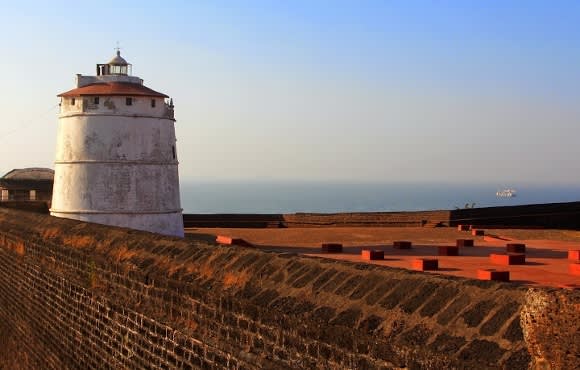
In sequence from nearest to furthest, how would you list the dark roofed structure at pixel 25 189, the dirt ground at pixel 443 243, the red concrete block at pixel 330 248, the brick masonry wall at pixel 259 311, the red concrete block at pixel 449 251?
the brick masonry wall at pixel 259 311 → the dirt ground at pixel 443 243 → the red concrete block at pixel 449 251 → the red concrete block at pixel 330 248 → the dark roofed structure at pixel 25 189

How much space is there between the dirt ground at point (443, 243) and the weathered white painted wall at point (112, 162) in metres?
3.02

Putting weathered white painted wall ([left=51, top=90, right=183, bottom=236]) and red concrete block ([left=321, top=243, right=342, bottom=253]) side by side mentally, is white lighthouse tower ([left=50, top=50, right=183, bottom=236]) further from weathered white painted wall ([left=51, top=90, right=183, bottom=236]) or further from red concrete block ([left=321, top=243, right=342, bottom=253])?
red concrete block ([left=321, top=243, right=342, bottom=253])

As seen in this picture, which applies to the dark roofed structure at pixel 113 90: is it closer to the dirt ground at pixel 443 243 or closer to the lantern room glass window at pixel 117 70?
the lantern room glass window at pixel 117 70

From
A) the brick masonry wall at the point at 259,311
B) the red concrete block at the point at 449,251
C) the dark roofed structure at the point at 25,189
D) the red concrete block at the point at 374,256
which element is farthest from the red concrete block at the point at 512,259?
the dark roofed structure at the point at 25,189

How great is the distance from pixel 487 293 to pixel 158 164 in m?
22.0

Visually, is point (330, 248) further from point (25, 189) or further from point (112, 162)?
point (25, 189)

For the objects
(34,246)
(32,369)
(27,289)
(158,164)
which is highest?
(158,164)

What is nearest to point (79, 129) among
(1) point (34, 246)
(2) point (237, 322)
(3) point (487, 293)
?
(1) point (34, 246)

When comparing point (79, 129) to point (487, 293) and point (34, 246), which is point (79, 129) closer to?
point (34, 246)

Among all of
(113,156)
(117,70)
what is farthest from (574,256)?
(117,70)

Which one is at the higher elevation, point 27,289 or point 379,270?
point 379,270

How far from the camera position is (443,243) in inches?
798

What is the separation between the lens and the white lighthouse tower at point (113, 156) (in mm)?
24328

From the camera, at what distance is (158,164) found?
82.2 feet
